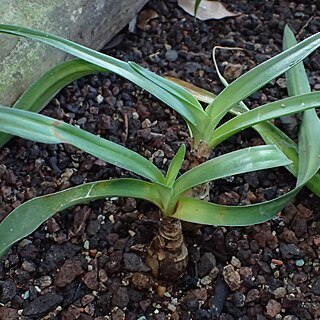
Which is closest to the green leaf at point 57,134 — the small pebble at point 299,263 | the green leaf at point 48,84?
the green leaf at point 48,84

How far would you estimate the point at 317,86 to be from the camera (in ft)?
4.73

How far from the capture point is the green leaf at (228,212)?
3.21ft

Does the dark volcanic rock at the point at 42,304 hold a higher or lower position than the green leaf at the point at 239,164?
lower

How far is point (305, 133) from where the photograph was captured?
1235 millimetres

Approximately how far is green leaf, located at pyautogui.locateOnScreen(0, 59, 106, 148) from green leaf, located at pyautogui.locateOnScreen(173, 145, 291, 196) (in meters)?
0.32

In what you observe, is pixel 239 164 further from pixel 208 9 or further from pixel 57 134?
pixel 208 9

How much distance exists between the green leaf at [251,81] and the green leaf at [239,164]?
0.11 metres

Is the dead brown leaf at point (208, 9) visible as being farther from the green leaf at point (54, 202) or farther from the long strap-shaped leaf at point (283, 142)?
the green leaf at point (54, 202)

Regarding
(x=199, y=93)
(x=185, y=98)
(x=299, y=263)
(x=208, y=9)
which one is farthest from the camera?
(x=208, y=9)

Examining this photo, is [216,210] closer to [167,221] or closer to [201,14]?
[167,221]

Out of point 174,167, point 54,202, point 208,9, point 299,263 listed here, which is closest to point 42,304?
point 54,202

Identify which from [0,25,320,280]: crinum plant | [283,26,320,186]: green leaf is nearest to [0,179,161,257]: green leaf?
[0,25,320,280]: crinum plant

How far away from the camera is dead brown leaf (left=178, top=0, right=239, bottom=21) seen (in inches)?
63.1

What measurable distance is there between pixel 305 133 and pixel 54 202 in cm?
53
